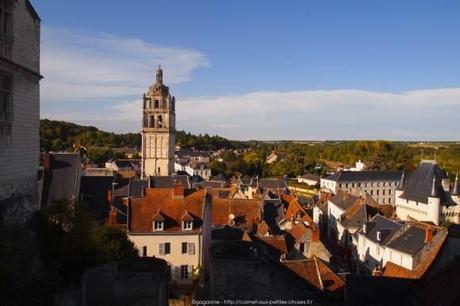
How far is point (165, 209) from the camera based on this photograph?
24234 mm

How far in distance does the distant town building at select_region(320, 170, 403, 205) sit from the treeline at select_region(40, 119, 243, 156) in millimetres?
52113

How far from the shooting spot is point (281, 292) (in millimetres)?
8500

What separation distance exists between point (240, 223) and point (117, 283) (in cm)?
1906

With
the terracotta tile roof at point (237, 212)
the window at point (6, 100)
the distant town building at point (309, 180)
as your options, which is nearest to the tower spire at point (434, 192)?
the terracotta tile roof at point (237, 212)

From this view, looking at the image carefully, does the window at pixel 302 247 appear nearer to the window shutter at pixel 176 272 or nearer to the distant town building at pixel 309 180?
the window shutter at pixel 176 272

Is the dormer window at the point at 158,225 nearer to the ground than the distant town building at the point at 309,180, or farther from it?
farther from it

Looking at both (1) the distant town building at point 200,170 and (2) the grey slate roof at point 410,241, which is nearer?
(2) the grey slate roof at point 410,241

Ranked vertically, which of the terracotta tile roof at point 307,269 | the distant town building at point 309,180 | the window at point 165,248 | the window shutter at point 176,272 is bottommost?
the distant town building at point 309,180

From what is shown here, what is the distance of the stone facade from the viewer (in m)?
9.86

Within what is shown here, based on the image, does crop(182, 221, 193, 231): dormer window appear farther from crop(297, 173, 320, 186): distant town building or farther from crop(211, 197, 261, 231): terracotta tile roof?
crop(297, 173, 320, 186): distant town building

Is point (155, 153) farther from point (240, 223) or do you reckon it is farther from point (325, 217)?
point (240, 223)

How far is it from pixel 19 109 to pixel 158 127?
44.1 meters

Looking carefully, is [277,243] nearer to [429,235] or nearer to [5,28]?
[429,235]

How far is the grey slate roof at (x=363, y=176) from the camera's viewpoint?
235 ft
